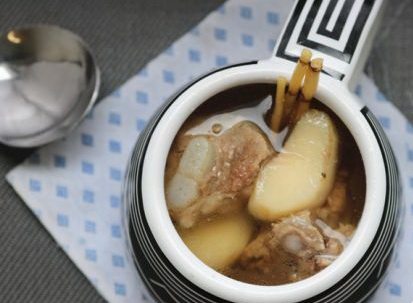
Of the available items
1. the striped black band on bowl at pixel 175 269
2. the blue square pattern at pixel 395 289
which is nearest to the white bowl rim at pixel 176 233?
the striped black band on bowl at pixel 175 269

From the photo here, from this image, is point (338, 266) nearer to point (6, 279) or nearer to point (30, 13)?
point (6, 279)

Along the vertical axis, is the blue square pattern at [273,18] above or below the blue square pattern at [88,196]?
above

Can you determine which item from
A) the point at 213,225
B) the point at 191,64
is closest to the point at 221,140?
the point at 213,225

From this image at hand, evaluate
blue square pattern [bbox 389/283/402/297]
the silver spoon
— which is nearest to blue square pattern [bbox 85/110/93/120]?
the silver spoon

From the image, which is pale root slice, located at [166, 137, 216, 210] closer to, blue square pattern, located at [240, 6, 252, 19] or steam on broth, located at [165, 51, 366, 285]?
steam on broth, located at [165, 51, 366, 285]

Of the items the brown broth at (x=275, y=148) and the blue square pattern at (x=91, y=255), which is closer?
the brown broth at (x=275, y=148)

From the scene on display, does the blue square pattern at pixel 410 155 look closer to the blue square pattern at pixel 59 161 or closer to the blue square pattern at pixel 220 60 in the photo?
the blue square pattern at pixel 220 60

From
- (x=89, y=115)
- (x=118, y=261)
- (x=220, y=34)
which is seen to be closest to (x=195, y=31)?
(x=220, y=34)
